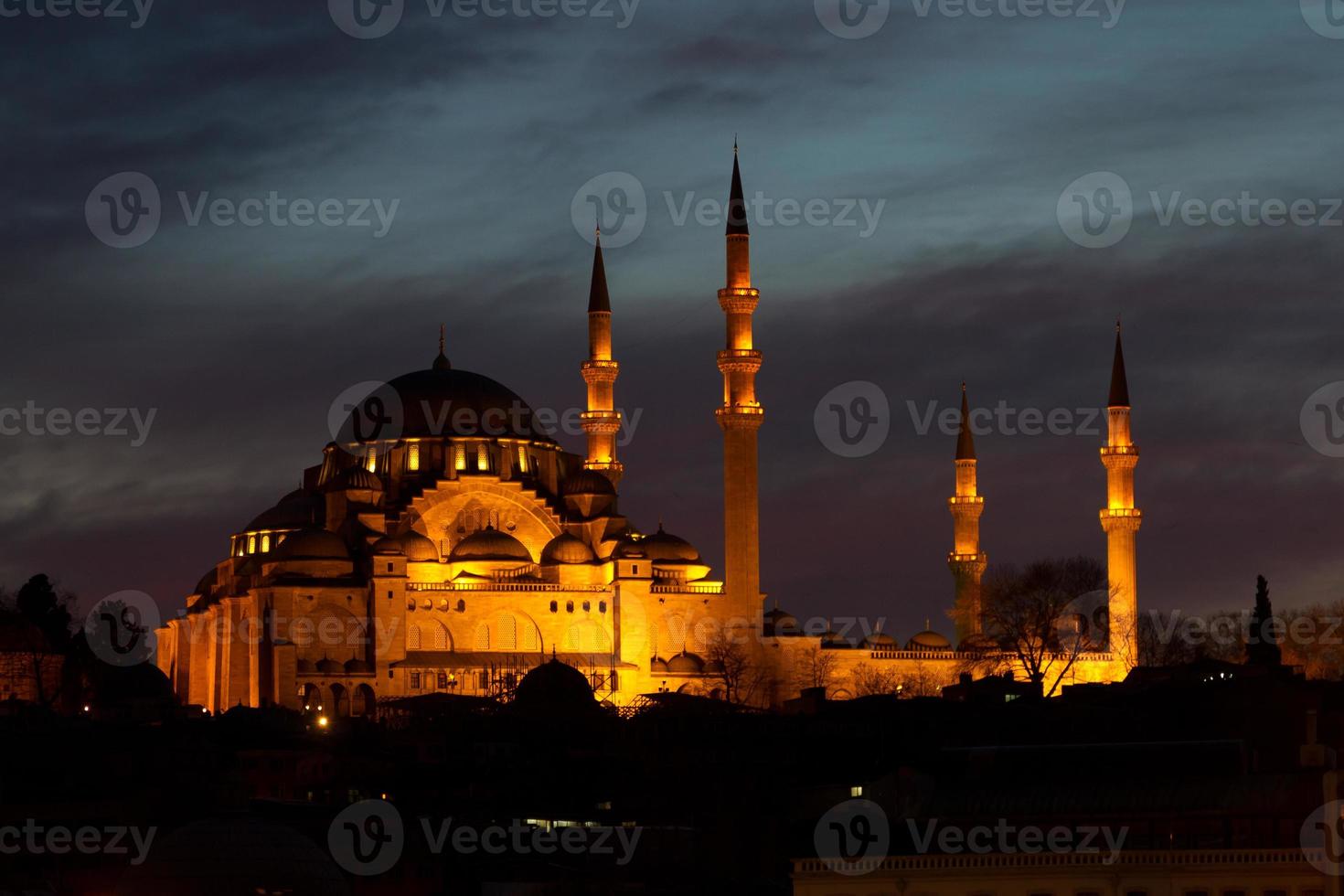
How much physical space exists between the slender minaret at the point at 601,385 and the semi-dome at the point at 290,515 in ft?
26.7

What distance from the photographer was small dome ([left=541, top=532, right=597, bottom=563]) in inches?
3285

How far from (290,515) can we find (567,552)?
29.7 feet

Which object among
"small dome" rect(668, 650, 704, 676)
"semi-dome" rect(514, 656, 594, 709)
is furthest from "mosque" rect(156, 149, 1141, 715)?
"semi-dome" rect(514, 656, 594, 709)

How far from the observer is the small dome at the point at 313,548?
81.7m

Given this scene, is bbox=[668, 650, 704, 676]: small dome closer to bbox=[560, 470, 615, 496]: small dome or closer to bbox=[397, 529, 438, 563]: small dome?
bbox=[397, 529, 438, 563]: small dome

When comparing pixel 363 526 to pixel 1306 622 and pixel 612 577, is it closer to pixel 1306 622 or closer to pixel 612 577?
pixel 612 577

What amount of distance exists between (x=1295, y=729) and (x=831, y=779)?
919 centimetres

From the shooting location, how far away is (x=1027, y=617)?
87.8 metres

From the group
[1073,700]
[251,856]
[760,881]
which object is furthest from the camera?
[1073,700]

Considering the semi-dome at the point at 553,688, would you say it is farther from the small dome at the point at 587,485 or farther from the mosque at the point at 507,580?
the small dome at the point at 587,485

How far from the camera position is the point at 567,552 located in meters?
83.6

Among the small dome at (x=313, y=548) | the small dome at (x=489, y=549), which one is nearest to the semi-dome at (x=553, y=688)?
the small dome at (x=489, y=549)

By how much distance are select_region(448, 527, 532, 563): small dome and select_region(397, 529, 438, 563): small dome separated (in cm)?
73

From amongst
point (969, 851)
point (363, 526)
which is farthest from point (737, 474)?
point (969, 851)
